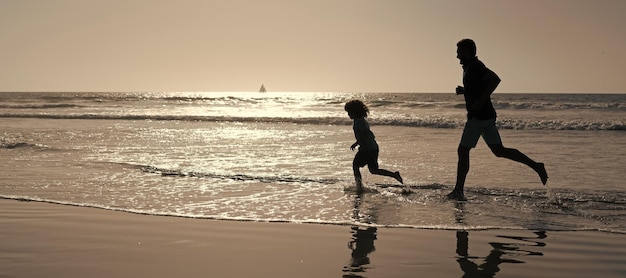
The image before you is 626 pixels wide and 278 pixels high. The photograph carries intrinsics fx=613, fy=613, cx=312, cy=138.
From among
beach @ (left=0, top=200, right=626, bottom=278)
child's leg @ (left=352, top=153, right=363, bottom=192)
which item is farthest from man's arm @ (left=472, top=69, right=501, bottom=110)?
beach @ (left=0, top=200, right=626, bottom=278)

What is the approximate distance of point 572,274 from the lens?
163 inches

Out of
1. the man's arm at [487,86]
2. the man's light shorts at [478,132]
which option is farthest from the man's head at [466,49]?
the man's light shorts at [478,132]

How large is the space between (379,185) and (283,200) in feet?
6.00

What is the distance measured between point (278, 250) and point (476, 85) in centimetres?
370

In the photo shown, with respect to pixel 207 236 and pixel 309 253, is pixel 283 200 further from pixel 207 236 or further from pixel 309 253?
pixel 309 253

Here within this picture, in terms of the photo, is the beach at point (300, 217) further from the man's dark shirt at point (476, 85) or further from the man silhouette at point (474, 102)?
the man's dark shirt at point (476, 85)

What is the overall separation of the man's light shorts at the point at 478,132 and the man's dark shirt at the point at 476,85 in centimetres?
6

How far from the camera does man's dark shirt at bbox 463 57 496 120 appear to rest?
7301 millimetres

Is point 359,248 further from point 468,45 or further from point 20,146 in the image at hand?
point 20,146

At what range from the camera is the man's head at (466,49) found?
7355mm

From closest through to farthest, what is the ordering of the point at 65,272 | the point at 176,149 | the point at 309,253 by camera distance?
the point at 65,272 → the point at 309,253 → the point at 176,149

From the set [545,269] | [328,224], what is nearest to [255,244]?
[328,224]

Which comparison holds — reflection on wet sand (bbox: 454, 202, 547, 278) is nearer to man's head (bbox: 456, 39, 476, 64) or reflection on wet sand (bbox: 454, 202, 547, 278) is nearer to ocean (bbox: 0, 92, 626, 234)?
ocean (bbox: 0, 92, 626, 234)

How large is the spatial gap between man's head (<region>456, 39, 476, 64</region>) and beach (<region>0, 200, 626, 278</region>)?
2554 millimetres
